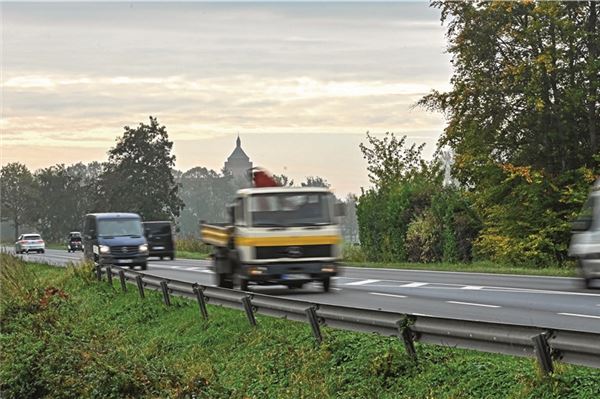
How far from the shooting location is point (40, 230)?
154 metres

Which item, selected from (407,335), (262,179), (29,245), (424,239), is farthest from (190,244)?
(407,335)

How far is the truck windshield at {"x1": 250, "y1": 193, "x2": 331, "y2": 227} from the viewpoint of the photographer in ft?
77.1

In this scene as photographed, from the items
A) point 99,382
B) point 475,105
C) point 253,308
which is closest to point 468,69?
point 475,105

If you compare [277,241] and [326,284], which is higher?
[277,241]

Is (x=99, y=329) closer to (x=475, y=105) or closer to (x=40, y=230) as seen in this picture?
(x=475, y=105)

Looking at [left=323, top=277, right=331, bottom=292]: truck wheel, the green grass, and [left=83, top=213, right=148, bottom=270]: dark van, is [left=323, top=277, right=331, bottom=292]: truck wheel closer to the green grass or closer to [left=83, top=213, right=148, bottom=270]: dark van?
the green grass

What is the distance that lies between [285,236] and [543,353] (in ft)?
44.1

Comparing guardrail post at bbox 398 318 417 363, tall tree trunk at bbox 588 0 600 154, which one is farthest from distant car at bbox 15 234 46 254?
guardrail post at bbox 398 318 417 363

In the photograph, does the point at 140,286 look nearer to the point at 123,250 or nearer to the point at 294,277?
the point at 294,277

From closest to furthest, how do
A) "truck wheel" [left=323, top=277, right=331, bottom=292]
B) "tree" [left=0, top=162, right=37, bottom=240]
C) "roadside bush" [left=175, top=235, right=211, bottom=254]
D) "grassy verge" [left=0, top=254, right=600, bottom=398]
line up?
"grassy verge" [left=0, top=254, right=600, bottom=398]
"truck wheel" [left=323, top=277, right=331, bottom=292]
"roadside bush" [left=175, top=235, right=211, bottom=254]
"tree" [left=0, top=162, right=37, bottom=240]

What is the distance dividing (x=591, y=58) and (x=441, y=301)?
20.2 meters

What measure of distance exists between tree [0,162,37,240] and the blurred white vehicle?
130391 mm

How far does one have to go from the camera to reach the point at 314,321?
48.6 feet

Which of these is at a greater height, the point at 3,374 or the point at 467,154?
the point at 467,154
